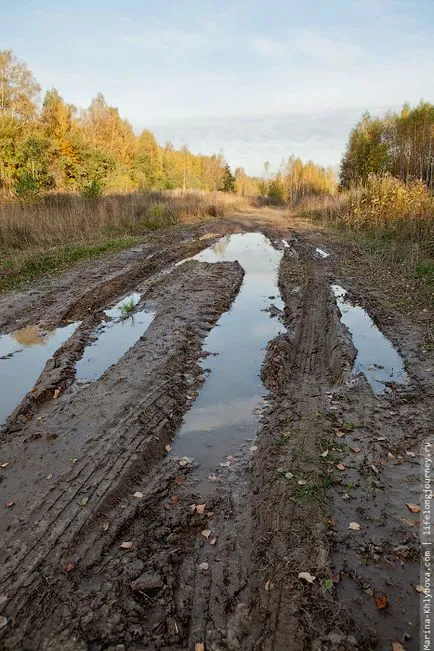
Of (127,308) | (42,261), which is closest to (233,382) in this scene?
(127,308)

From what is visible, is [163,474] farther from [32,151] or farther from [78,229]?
[32,151]

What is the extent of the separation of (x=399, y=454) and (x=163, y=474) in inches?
89.7

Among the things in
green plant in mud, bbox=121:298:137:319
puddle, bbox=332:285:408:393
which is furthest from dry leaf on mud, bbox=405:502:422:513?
green plant in mud, bbox=121:298:137:319

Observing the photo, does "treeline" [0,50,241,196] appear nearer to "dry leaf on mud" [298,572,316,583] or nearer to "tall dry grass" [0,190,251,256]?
"tall dry grass" [0,190,251,256]

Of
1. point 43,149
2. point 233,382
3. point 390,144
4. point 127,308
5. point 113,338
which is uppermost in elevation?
point 390,144

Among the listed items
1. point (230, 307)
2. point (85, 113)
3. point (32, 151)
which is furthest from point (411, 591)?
point (85, 113)

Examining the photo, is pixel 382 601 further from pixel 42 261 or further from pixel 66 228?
pixel 66 228

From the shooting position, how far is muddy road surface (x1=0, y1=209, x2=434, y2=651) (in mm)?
2494

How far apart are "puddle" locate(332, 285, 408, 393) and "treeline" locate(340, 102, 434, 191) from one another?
26.1 metres

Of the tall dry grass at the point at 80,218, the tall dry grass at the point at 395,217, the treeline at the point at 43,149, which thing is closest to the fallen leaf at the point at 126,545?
the tall dry grass at the point at 395,217

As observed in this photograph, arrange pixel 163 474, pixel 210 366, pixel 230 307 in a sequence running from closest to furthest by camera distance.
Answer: pixel 163 474
pixel 210 366
pixel 230 307

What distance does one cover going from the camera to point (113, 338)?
6.89 m

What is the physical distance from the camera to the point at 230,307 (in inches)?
340

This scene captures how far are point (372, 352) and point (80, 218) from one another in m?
12.4
